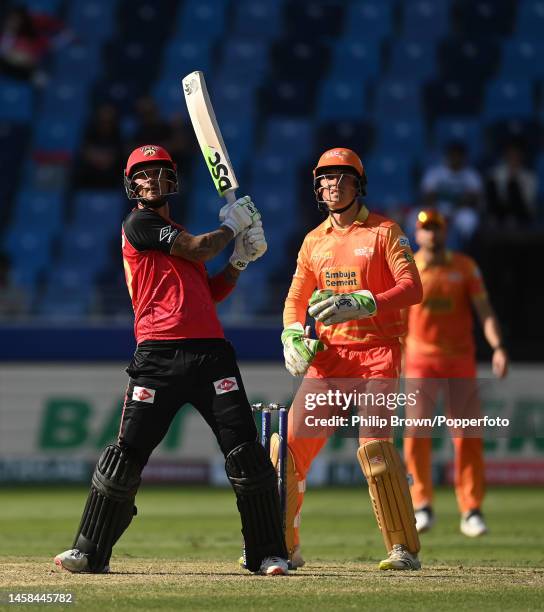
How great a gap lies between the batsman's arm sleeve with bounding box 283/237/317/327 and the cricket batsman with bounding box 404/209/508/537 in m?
2.95

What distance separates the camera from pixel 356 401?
8.17 metres

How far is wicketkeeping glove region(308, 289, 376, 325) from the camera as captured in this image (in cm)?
773

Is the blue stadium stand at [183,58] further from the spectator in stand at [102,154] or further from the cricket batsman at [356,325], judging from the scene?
the cricket batsman at [356,325]

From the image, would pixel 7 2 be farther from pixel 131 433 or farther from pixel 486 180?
pixel 131 433

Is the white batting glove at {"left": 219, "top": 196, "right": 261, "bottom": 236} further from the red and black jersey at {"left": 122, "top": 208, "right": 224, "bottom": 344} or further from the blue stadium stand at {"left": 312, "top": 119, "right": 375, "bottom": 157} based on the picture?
the blue stadium stand at {"left": 312, "top": 119, "right": 375, "bottom": 157}

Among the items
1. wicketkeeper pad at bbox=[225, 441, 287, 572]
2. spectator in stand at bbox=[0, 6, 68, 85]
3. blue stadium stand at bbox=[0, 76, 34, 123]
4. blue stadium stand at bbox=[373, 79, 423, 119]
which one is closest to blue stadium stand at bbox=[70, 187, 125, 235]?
blue stadium stand at bbox=[0, 76, 34, 123]

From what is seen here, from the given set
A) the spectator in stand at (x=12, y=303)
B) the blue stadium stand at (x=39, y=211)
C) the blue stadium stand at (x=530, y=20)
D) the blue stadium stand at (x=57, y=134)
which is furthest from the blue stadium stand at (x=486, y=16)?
the spectator in stand at (x=12, y=303)

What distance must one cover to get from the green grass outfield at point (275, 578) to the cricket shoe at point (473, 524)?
15 cm

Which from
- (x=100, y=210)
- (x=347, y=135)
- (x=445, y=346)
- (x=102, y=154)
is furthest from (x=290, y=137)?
(x=445, y=346)

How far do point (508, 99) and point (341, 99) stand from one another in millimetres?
2297

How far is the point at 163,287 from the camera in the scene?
779cm

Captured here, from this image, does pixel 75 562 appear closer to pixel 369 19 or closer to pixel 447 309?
pixel 447 309

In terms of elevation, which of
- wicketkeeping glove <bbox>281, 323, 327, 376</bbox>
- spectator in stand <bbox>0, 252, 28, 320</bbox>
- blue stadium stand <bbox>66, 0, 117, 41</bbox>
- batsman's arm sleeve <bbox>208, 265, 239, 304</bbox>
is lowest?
spectator in stand <bbox>0, 252, 28, 320</bbox>

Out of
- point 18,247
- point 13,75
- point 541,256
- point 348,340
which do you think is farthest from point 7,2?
point 348,340
